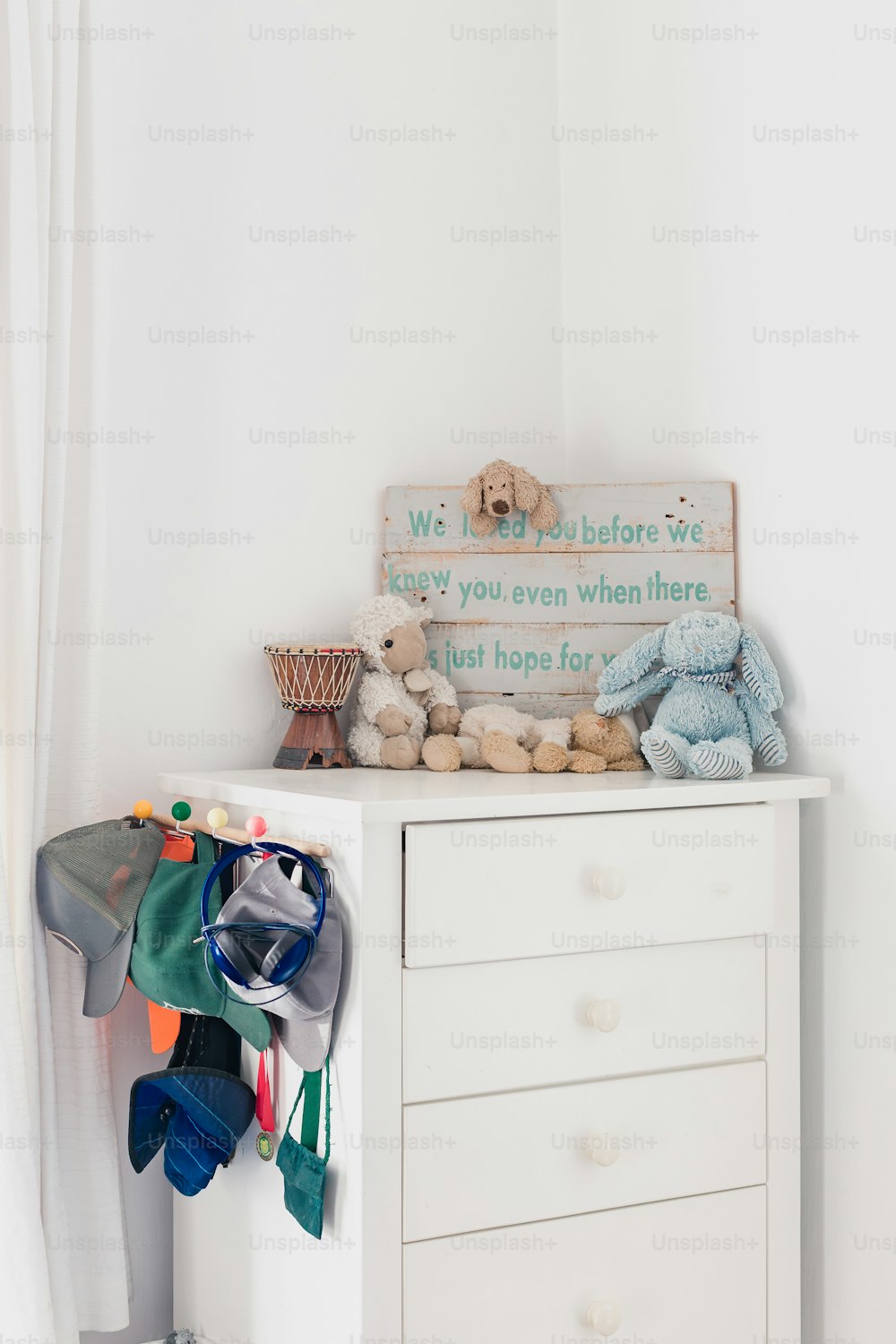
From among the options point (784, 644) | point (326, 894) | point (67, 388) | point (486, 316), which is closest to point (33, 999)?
point (326, 894)

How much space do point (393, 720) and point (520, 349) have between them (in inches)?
27.6

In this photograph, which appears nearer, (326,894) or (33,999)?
(326,894)

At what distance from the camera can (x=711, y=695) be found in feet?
5.30

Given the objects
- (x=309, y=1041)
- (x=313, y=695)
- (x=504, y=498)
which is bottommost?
(x=309, y=1041)

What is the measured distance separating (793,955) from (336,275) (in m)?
1.18

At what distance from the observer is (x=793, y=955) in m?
1.47

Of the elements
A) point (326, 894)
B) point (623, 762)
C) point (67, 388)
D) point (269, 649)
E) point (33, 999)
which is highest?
point (67, 388)

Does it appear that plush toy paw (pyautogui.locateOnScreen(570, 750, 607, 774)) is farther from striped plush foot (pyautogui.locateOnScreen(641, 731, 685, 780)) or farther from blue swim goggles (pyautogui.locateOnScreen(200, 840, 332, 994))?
blue swim goggles (pyautogui.locateOnScreen(200, 840, 332, 994))

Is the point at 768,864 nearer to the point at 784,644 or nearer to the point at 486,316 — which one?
the point at 784,644

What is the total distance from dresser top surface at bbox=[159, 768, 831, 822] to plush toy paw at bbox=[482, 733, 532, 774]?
Result: 0.06 feet

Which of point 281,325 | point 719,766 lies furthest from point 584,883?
point 281,325

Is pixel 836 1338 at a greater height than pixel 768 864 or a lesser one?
lesser

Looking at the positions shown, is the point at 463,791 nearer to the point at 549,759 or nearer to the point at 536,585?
the point at 549,759

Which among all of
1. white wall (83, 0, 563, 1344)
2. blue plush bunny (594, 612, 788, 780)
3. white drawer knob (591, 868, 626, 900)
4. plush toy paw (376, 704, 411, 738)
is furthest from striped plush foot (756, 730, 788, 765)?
white wall (83, 0, 563, 1344)
